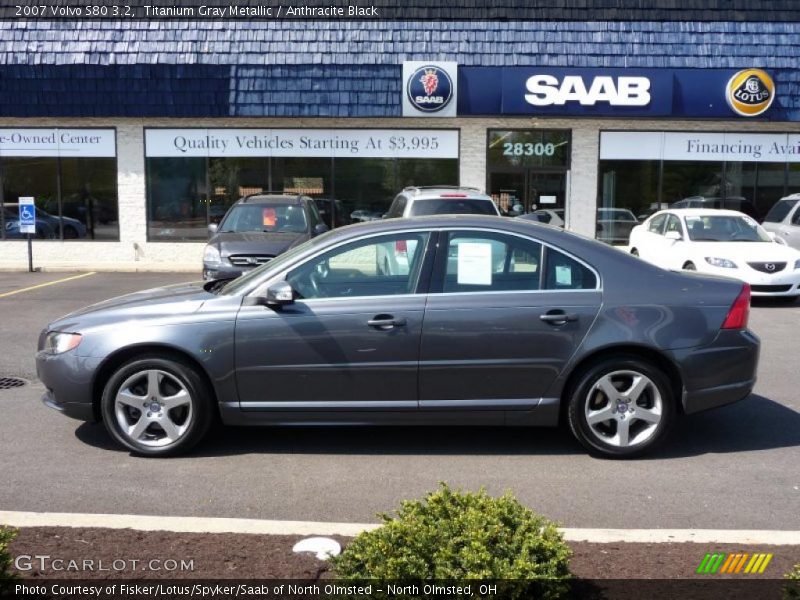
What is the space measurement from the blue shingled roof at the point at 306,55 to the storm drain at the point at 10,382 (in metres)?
10.8

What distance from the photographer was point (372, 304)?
531 cm

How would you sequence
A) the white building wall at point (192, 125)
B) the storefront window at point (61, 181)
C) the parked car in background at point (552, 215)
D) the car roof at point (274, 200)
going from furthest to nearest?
the storefront window at point (61, 181) → the white building wall at point (192, 125) → the parked car in background at point (552, 215) → the car roof at point (274, 200)

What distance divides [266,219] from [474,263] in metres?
7.76

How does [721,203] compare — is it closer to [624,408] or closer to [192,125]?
[192,125]

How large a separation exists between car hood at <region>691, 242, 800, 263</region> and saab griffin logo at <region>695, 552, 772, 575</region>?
9.39 m

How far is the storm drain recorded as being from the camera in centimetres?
737

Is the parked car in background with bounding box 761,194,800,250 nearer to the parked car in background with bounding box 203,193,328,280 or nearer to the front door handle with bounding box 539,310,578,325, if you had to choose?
the parked car in background with bounding box 203,193,328,280

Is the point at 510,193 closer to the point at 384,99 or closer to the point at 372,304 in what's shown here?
the point at 384,99

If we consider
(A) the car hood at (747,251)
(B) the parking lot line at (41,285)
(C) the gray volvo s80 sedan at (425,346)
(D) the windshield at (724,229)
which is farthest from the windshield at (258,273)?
(D) the windshield at (724,229)

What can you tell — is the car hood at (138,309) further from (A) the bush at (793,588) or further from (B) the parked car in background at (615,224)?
(B) the parked car in background at (615,224)

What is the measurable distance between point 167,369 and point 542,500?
97.8 inches

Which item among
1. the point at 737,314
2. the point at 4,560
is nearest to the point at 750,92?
the point at 737,314

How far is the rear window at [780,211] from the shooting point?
15648 mm

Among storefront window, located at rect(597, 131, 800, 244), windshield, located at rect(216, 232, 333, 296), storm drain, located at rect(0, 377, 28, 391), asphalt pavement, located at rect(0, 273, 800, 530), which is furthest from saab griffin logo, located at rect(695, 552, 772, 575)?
storefront window, located at rect(597, 131, 800, 244)
